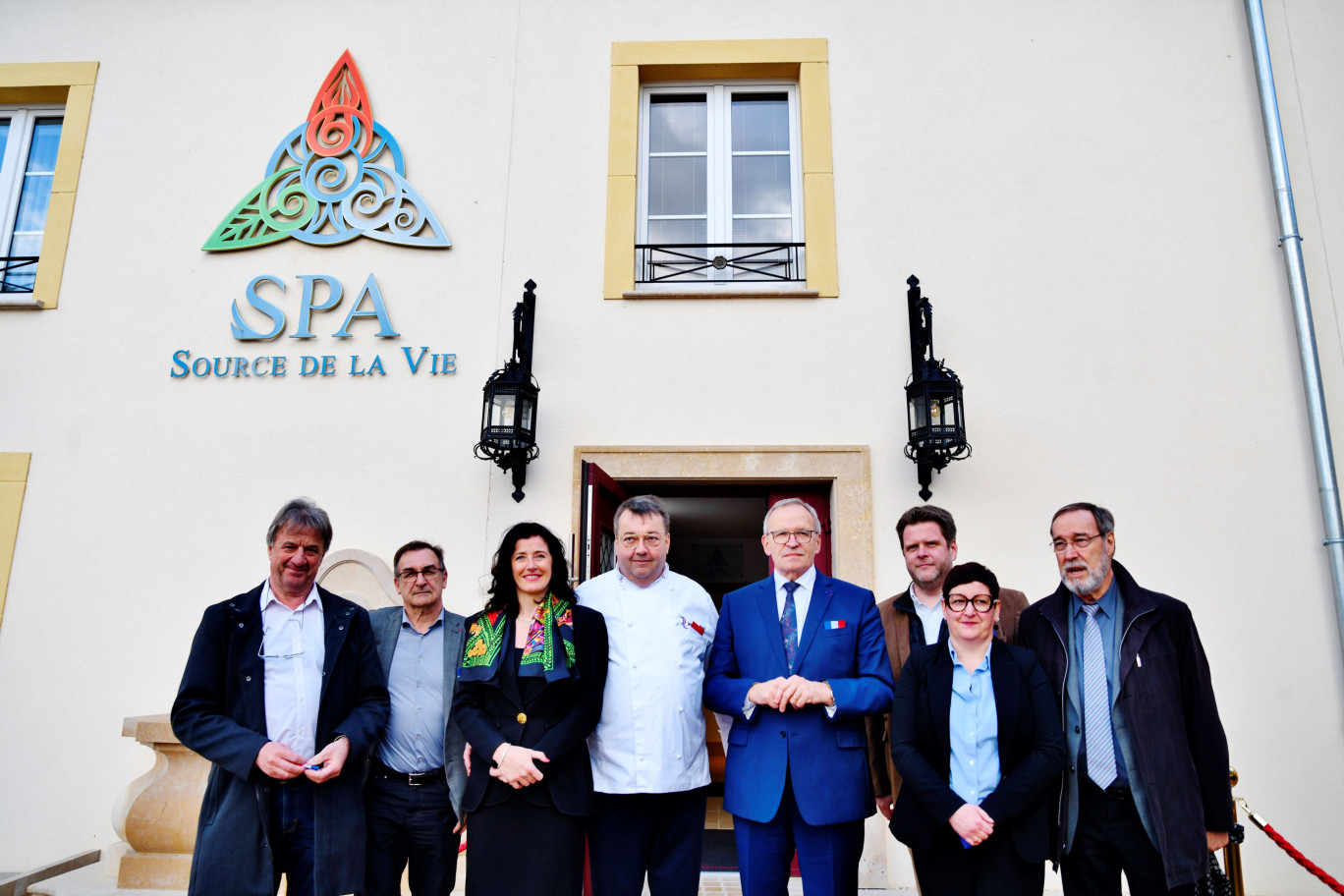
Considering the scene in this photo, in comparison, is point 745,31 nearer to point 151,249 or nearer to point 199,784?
point 151,249

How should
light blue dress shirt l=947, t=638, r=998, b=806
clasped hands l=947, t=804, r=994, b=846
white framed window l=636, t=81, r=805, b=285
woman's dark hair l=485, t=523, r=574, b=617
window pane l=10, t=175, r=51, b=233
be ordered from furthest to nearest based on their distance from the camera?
window pane l=10, t=175, r=51, b=233 → white framed window l=636, t=81, r=805, b=285 → woman's dark hair l=485, t=523, r=574, b=617 → light blue dress shirt l=947, t=638, r=998, b=806 → clasped hands l=947, t=804, r=994, b=846

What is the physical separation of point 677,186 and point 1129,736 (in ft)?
12.4

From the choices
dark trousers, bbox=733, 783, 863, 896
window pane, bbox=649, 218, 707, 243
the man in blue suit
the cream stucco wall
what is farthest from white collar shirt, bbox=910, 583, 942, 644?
window pane, bbox=649, 218, 707, 243

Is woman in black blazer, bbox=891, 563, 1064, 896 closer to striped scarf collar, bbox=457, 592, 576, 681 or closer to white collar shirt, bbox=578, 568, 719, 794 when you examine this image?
white collar shirt, bbox=578, 568, 719, 794

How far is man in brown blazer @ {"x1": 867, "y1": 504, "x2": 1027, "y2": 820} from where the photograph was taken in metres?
2.92

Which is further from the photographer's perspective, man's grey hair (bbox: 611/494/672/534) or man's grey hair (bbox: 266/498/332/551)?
man's grey hair (bbox: 611/494/672/534)

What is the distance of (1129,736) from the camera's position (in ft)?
8.13

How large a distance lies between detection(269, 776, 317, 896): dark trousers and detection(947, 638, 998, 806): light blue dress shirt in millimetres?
1818

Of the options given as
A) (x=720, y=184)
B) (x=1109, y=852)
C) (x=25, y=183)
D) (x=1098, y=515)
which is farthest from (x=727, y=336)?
(x=25, y=183)

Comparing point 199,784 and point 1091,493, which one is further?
point 1091,493

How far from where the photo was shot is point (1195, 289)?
4.61m

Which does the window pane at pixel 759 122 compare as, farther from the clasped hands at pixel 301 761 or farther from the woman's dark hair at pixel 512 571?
the clasped hands at pixel 301 761

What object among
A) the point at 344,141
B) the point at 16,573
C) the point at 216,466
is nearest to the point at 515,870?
the point at 216,466

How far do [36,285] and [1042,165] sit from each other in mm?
5839
